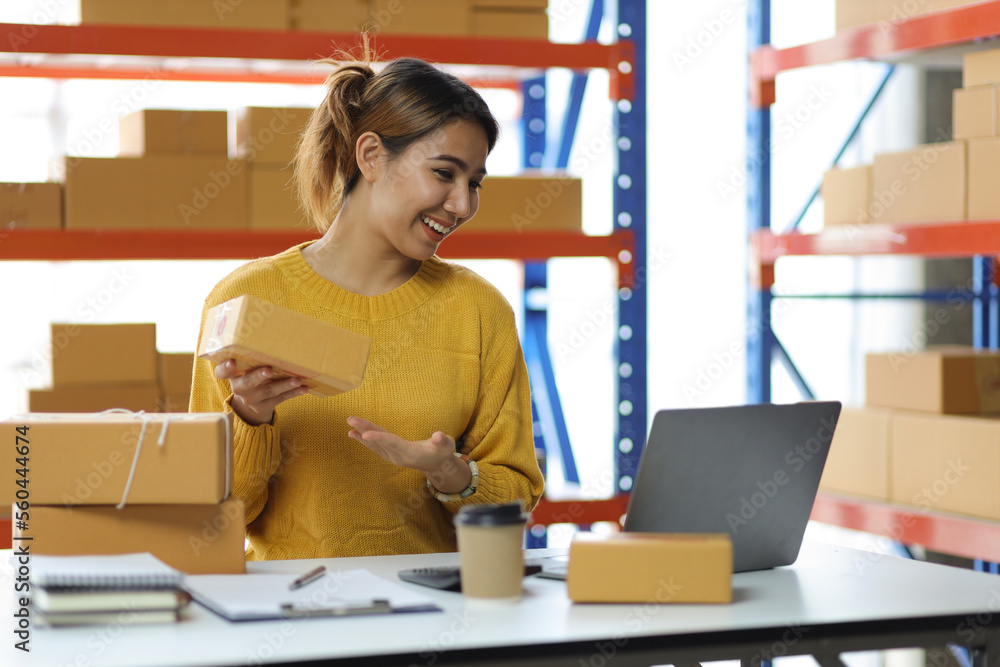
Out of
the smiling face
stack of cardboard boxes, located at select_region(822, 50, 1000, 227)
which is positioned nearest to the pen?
the smiling face

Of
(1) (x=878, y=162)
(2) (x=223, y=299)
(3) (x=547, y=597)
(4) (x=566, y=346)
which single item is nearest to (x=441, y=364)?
(2) (x=223, y=299)

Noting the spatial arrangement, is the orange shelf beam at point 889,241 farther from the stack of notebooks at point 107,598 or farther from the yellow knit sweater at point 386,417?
the stack of notebooks at point 107,598

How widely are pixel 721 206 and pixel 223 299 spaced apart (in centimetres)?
319

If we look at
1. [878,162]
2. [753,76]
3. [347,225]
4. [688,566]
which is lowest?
[688,566]

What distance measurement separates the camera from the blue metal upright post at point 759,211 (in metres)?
2.97

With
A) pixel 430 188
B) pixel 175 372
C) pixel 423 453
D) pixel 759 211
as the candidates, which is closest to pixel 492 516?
pixel 423 453

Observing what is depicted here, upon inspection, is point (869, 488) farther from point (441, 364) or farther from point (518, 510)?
point (518, 510)

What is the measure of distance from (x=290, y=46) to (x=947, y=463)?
1722 mm

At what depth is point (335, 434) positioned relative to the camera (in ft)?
5.44

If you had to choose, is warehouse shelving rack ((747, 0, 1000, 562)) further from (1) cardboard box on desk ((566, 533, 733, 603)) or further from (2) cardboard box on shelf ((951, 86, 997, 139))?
(1) cardboard box on desk ((566, 533, 733, 603))

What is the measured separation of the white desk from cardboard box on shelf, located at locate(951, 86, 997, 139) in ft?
4.81

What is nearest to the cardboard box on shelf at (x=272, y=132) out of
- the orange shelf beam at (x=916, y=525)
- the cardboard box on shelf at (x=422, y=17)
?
the cardboard box on shelf at (x=422, y=17)

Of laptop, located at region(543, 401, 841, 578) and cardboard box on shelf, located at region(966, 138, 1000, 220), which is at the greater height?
cardboard box on shelf, located at region(966, 138, 1000, 220)

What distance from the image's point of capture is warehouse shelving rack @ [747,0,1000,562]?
7.86ft
